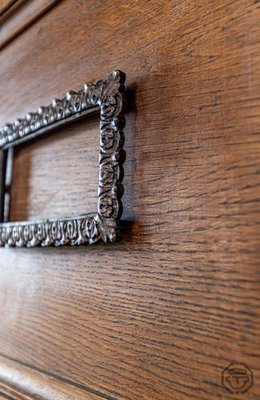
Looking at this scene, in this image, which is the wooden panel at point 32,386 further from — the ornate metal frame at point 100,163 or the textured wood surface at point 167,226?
the ornate metal frame at point 100,163

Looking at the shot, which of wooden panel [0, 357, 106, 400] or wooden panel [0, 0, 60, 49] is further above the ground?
wooden panel [0, 0, 60, 49]

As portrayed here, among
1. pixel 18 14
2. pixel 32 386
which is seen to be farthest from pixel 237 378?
pixel 18 14

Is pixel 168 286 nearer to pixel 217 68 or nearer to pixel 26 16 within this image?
pixel 217 68

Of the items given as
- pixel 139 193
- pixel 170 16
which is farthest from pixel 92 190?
pixel 170 16

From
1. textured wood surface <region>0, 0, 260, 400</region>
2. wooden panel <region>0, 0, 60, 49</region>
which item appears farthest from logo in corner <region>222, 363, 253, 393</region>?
wooden panel <region>0, 0, 60, 49</region>

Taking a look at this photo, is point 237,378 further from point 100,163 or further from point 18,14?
point 18,14

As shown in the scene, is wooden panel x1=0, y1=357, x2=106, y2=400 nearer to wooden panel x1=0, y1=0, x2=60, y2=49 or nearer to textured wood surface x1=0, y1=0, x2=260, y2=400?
textured wood surface x1=0, y1=0, x2=260, y2=400

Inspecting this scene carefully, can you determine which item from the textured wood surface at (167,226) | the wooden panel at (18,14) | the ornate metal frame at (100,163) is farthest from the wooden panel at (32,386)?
the wooden panel at (18,14)
